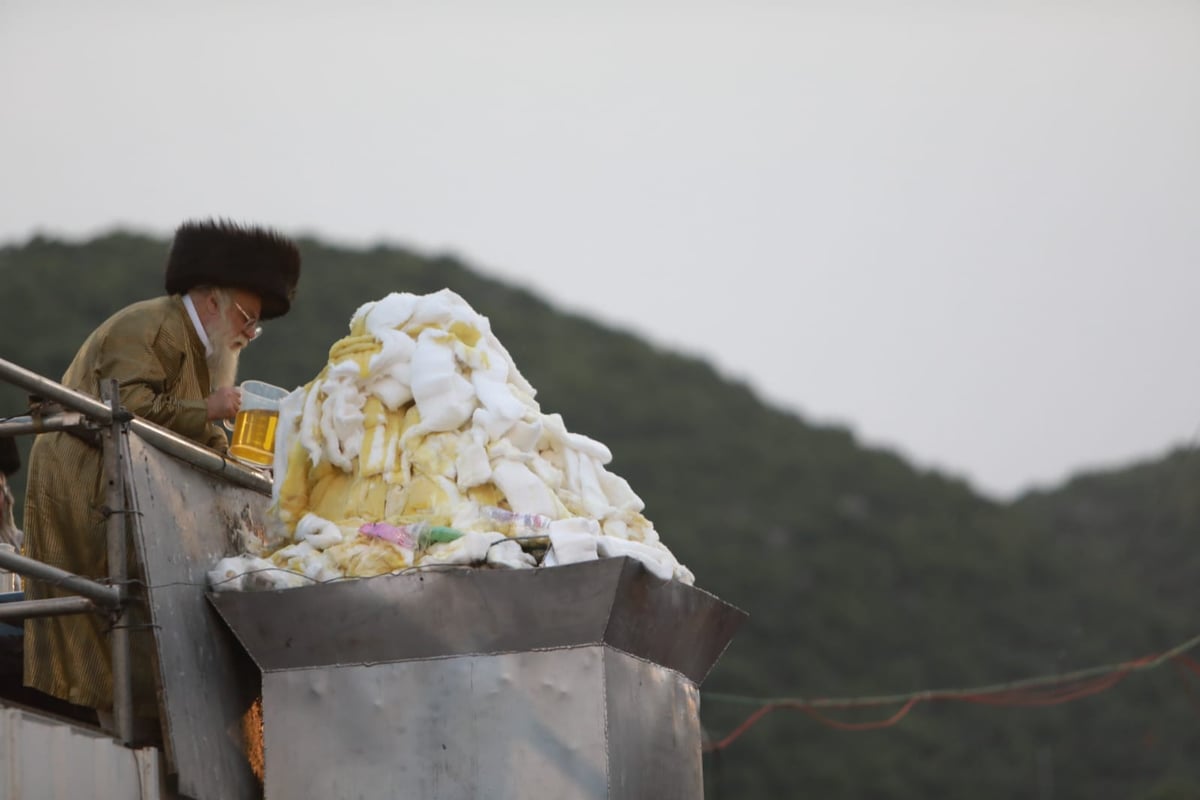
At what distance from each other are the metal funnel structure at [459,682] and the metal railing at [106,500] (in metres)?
0.54

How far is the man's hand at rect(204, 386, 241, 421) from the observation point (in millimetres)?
7043

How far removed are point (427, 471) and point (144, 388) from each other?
3.47 ft

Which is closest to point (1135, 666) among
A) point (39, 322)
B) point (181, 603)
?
point (181, 603)

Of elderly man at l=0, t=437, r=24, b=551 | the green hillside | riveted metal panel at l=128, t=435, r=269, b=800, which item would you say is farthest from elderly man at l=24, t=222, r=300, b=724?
the green hillside

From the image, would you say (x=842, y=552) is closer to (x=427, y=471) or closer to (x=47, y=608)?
(x=427, y=471)

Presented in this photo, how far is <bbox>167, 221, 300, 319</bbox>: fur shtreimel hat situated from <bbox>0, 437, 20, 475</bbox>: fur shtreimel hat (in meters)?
1.96

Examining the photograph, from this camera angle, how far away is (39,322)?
139 feet

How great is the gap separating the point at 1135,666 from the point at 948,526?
4488 cm

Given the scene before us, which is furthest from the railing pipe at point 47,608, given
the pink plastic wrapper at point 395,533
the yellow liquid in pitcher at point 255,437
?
the yellow liquid in pitcher at point 255,437

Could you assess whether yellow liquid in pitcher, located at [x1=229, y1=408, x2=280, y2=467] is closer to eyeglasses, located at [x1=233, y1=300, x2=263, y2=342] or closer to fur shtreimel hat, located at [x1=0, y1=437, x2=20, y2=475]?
eyeglasses, located at [x1=233, y1=300, x2=263, y2=342]

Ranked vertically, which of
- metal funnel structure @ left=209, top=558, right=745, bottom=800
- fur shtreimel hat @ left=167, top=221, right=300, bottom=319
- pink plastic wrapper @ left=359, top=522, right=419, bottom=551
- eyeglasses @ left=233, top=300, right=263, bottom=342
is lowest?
metal funnel structure @ left=209, top=558, right=745, bottom=800

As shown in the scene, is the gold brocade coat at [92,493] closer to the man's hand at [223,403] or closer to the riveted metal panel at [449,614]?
the man's hand at [223,403]

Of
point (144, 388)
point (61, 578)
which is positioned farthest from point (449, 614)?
point (144, 388)

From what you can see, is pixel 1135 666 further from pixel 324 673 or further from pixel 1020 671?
pixel 1020 671
